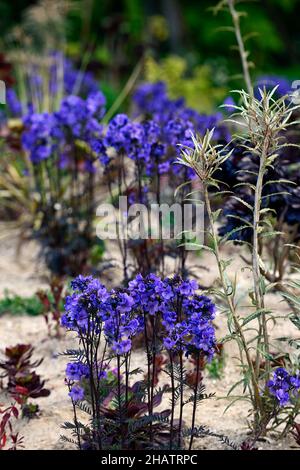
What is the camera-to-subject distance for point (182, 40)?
46.5ft

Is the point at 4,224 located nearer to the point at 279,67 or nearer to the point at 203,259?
the point at 203,259

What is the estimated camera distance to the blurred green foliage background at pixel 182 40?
1048 centimetres

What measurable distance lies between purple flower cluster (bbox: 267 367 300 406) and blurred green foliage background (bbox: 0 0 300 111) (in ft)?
24.7

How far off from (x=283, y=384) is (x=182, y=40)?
12127 mm

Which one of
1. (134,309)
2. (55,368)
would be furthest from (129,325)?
(55,368)

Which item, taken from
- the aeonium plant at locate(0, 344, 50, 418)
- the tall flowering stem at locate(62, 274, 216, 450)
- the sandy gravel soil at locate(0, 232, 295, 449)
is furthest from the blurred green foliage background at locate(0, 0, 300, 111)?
the tall flowering stem at locate(62, 274, 216, 450)

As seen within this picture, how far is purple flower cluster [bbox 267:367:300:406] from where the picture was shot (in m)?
2.79

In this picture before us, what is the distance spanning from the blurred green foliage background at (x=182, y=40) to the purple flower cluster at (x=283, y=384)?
24.7 feet

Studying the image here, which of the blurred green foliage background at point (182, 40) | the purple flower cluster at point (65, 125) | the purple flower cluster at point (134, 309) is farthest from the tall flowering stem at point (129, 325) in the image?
the blurred green foliage background at point (182, 40)

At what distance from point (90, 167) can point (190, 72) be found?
853 cm

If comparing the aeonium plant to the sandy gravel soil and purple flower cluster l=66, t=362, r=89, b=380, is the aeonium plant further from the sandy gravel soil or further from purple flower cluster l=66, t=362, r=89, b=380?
purple flower cluster l=66, t=362, r=89, b=380

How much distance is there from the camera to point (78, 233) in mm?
5211

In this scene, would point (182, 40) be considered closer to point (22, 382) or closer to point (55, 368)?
point (55, 368)

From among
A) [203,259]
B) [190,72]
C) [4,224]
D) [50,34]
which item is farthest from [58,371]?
[190,72]
